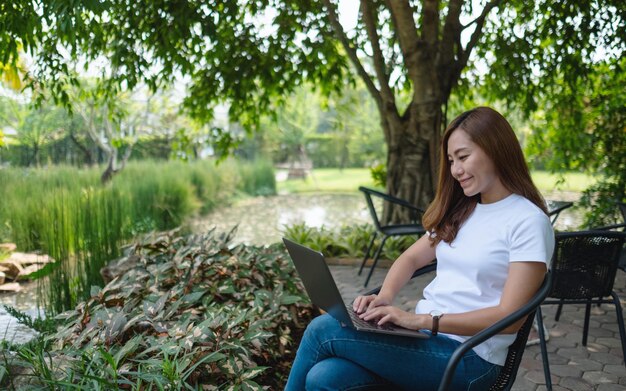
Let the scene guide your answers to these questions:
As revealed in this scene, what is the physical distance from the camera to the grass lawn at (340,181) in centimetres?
1952

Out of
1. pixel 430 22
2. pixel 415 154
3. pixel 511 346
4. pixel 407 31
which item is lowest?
pixel 511 346

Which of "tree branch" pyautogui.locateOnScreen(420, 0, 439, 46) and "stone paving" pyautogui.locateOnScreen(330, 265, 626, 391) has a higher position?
"tree branch" pyautogui.locateOnScreen(420, 0, 439, 46)

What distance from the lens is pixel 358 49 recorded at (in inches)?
263

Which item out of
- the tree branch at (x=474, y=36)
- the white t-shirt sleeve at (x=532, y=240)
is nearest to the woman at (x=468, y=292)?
the white t-shirt sleeve at (x=532, y=240)

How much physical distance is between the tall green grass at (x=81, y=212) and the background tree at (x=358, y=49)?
42.7 inches

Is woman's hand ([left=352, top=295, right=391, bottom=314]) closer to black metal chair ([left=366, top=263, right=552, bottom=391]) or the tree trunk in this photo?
black metal chair ([left=366, top=263, right=552, bottom=391])

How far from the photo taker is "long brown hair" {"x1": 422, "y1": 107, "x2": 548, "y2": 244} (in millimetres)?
1649

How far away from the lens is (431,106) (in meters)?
5.69

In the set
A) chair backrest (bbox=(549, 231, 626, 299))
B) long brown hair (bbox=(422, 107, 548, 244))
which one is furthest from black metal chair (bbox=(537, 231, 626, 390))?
long brown hair (bbox=(422, 107, 548, 244))

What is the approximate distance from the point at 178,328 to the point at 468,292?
1.11 m

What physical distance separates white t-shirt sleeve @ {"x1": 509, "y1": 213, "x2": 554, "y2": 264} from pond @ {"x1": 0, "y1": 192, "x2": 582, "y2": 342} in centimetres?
644

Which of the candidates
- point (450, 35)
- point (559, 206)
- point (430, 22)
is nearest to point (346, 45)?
point (430, 22)

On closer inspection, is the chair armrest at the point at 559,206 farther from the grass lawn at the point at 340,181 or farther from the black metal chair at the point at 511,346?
the grass lawn at the point at 340,181

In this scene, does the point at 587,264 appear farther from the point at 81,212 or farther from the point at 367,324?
the point at 81,212
